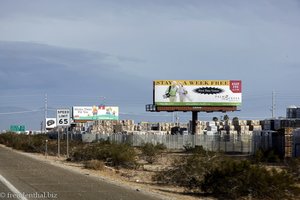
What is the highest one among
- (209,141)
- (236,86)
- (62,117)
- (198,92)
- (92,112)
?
(236,86)

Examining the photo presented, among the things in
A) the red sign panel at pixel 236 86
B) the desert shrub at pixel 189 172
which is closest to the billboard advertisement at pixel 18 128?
the red sign panel at pixel 236 86

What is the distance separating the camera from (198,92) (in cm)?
8625

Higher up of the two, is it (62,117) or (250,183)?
(62,117)

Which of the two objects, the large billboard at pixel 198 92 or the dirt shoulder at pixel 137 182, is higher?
the large billboard at pixel 198 92

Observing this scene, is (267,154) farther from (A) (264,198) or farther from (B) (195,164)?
(A) (264,198)

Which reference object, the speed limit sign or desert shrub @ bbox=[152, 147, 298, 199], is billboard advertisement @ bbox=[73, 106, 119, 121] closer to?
the speed limit sign

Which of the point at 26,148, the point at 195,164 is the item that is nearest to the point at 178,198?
the point at 195,164

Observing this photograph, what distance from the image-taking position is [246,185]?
1928cm

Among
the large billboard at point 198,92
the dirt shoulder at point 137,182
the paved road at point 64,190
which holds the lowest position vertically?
the dirt shoulder at point 137,182

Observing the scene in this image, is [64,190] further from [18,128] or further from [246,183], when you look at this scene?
[18,128]

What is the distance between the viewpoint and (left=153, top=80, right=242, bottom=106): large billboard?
280 feet

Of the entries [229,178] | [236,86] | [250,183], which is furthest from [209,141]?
[250,183]

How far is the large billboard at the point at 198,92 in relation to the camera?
85.3 metres

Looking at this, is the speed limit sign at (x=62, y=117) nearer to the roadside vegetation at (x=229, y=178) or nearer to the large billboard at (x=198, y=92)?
the roadside vegetation at (x=229, y=178)
